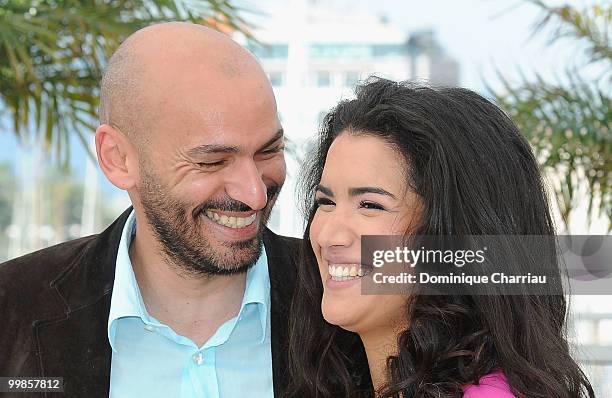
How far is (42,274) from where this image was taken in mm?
2014

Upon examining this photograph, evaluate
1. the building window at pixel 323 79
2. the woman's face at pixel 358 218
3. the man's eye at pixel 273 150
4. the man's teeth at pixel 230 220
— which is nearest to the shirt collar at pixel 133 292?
the man's teeth at pixel 230 220

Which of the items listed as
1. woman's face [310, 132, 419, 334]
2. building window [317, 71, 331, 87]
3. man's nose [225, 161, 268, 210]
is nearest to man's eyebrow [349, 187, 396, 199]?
woman's face [310, 132, 419, 334]

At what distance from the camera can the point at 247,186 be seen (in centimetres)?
185

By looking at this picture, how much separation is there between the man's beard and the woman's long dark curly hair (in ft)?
1.18

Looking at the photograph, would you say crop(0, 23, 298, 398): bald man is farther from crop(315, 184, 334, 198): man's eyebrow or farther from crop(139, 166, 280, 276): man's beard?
crop(315, 184, 334, 198): man's eyebrow

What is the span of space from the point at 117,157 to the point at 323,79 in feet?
11.5

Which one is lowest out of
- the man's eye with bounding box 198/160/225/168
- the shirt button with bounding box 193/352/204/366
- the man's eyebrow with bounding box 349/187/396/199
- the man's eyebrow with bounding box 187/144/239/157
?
the shirt button with bounding box 193/352/204/366

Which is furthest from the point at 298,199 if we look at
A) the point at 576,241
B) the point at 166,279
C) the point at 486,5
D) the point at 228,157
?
the point at 486,5

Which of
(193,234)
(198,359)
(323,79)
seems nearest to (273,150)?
(193,234)

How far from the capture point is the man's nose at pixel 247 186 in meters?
1.85

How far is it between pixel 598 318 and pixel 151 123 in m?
1.73

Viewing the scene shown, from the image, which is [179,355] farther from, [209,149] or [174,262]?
[209,149]

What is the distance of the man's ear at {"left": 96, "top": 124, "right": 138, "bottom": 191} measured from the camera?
2.03 m

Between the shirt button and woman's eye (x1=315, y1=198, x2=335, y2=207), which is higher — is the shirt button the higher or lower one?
the lower one
